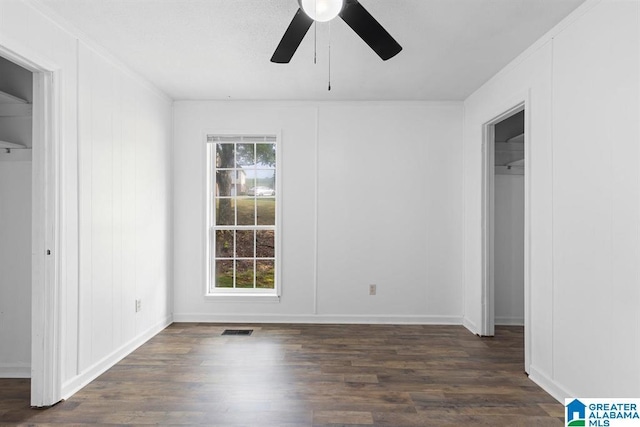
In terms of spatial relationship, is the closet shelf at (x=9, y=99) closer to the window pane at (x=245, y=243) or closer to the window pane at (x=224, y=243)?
the window pane at (x=224, y=243)

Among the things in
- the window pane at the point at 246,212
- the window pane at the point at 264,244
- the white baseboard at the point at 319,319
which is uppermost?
the window pane at the point at 246,212

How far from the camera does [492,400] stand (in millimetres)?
2715

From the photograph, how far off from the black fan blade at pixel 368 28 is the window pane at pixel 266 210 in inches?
107

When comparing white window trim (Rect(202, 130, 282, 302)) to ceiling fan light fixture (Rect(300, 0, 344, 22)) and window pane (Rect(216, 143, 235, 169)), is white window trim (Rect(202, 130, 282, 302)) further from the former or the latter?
ceiling fan light fixture (Rect(300, 0, 344, 22))

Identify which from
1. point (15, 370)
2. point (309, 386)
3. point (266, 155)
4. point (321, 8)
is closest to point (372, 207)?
point (266, 155)

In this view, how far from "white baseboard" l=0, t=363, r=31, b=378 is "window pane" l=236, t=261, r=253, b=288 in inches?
86.5

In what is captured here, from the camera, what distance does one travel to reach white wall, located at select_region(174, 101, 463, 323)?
465cm

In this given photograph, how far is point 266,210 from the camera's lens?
4809mm

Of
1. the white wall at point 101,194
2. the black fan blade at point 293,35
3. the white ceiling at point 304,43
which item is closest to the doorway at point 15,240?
the white wall at point 101,194

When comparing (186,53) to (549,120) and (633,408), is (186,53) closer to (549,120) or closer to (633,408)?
(549,120)

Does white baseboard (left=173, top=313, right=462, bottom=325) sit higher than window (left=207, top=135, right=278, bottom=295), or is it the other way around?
window (left=207, top=135, right=278, bottom=295)

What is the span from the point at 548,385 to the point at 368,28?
2731mm

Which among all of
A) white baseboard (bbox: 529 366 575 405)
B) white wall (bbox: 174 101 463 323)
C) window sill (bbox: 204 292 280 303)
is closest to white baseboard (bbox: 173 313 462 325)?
white wall (bbox: 174 101 463 323)

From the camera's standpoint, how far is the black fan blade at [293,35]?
209cm
